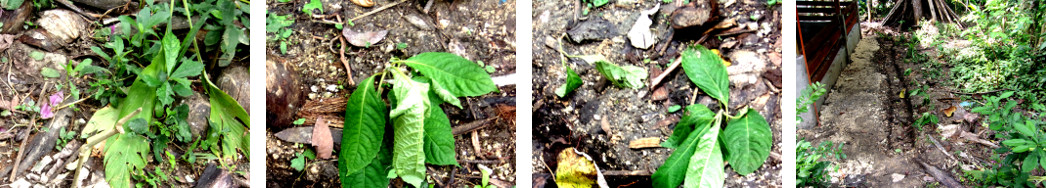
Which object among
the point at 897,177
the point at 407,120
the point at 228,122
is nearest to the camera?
the point at 407,120

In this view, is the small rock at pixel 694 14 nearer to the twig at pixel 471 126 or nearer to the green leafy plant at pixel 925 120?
the twig at pixel 471 126


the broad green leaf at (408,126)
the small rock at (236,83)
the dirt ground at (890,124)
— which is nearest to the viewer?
the broad green leaf at (408,126)

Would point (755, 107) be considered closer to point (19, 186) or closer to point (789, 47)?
point (789, 47)

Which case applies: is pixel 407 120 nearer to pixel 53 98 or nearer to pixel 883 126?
pixel 53 98

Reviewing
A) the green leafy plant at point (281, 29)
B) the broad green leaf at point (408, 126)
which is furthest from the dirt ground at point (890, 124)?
the green leafy plant at point (281, 29)

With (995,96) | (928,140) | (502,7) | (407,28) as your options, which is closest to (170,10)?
(407,28)

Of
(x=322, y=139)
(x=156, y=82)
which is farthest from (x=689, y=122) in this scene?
(x=156, y=82)
